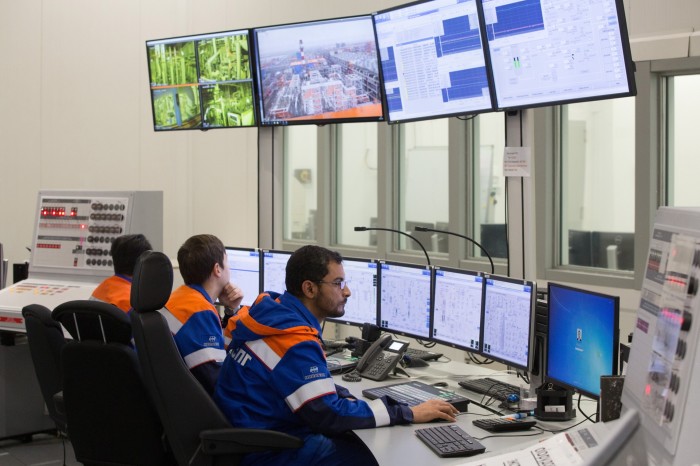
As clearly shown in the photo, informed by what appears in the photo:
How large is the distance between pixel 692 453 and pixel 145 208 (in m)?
3.77

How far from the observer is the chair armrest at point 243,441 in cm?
248

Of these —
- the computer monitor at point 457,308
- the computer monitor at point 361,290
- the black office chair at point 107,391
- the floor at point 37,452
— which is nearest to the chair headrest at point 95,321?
the black office chair at point 107,391

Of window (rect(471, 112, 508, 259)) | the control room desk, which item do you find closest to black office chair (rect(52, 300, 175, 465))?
the control room desk

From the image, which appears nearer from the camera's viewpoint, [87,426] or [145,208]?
[87,426]

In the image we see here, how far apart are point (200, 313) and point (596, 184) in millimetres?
3022

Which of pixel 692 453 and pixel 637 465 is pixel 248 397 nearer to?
pixel 692 453

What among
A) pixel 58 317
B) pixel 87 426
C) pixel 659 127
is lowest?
pixel 87 426

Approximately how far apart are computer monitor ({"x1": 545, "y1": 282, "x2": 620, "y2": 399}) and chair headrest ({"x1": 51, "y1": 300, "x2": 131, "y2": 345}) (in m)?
1.41

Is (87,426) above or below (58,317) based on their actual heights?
below

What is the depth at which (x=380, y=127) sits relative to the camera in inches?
231

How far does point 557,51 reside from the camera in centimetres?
282

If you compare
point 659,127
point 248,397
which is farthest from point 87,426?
point 659,127

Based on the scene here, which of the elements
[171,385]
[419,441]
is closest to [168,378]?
[171,385]

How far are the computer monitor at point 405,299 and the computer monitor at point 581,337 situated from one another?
76cm
